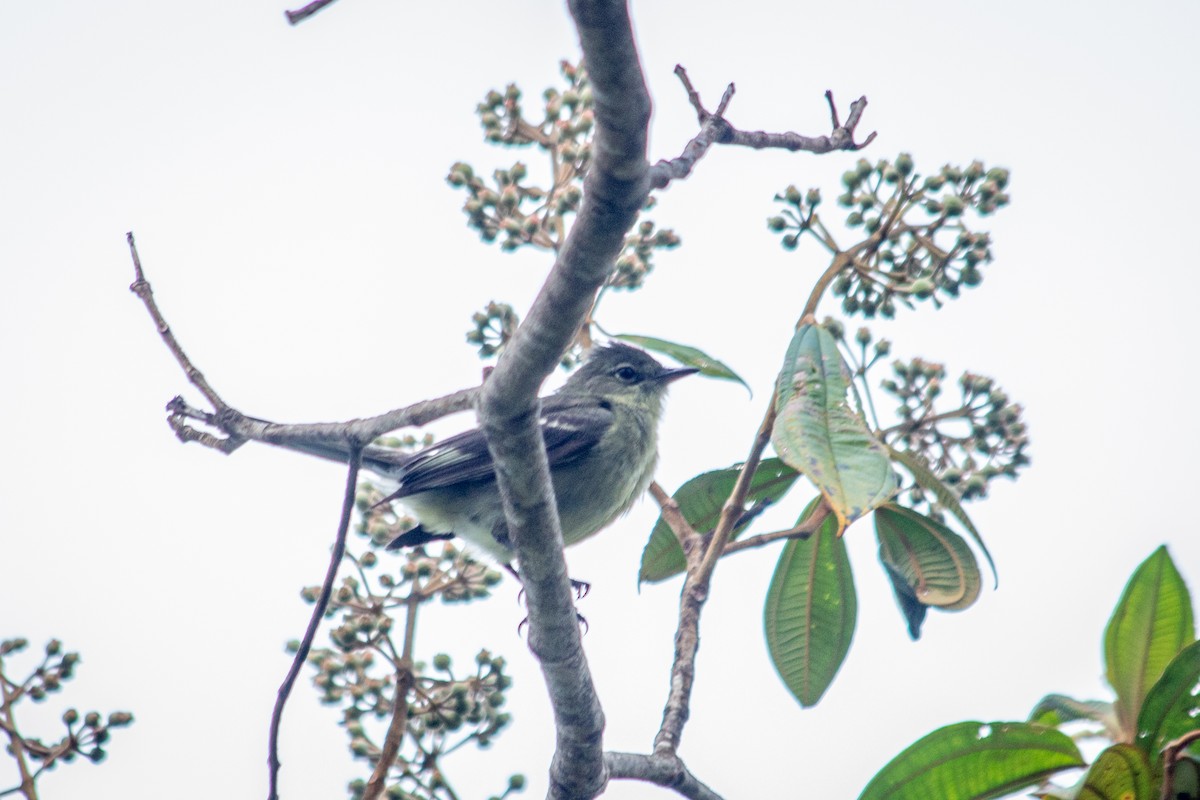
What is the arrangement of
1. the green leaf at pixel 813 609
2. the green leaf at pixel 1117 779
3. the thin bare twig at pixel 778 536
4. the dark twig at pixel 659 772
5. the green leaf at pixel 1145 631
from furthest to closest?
1. the green leaf at pixel 813 609
2. the thin bare twig at pixel 778 536
3. the dark twig at pixel 659 772
4. the green leaf at pixel 1145 631
5. the green leaf at pixel 1117 779

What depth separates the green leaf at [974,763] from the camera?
9.28ft

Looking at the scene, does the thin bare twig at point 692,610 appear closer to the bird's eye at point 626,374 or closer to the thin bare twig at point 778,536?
the thin bare twig at point 778,536

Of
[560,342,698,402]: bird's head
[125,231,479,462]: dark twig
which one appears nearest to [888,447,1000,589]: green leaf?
[125,231,479,462]: dark twig

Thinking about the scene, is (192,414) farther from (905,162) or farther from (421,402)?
(905,162)

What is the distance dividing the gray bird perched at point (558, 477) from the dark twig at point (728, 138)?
2.02 meters

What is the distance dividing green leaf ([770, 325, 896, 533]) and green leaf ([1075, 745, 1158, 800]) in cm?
74

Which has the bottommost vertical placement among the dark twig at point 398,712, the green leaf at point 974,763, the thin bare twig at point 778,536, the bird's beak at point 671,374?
the green leaf at point 974,763

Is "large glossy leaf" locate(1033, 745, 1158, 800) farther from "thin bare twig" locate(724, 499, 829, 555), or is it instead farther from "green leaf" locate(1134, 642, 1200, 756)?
"thin bare twig" locate(724, 499, 829, 555)

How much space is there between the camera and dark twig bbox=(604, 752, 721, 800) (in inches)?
126

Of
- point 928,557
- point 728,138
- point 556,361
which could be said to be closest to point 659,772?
point 928,557

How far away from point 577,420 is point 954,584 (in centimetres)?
203

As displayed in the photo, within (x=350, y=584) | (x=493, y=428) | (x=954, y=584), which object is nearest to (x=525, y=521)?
(x=493, y=428)

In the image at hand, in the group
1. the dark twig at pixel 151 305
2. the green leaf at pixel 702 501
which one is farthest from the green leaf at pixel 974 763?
the dark twig at pixel 151 305

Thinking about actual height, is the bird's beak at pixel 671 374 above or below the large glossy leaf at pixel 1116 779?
above
